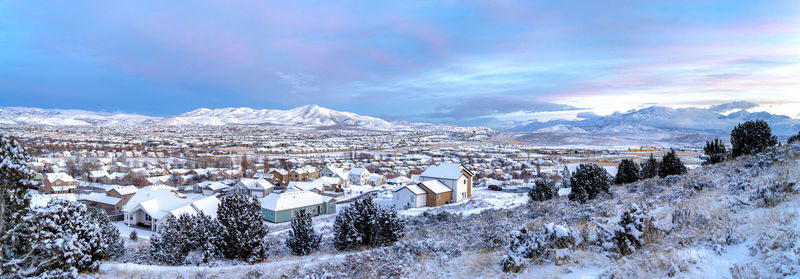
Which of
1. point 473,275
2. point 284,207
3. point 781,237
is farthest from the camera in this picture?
point 284,207

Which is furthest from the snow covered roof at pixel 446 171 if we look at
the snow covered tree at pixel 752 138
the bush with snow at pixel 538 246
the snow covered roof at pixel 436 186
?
the bush with snow at pixel 538 246

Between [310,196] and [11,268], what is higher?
[11,268]

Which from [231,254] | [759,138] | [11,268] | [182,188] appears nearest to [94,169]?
[182,188]

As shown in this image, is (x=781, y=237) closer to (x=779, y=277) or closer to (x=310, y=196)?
(x=779, y=277)

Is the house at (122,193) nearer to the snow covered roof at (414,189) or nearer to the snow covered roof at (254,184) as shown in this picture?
the snow covered roof at (254,184)

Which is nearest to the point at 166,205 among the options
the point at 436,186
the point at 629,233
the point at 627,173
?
the point at 436,186

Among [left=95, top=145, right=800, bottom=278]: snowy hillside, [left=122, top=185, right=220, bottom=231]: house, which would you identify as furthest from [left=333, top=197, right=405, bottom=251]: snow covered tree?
[left=122, top=185, right=220, bottom=231]: house

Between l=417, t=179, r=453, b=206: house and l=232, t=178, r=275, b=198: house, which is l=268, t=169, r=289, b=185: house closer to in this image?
l=232, t=178, r=275, b=198: house
